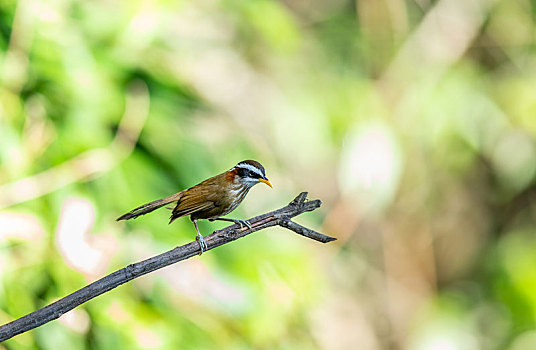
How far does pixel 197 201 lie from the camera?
1073mm

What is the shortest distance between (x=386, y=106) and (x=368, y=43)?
0.55 m

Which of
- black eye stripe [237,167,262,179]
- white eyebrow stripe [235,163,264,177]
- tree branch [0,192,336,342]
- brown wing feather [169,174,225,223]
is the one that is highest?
white eyebrow stripe [235,163,264,177]

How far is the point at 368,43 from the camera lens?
404cm

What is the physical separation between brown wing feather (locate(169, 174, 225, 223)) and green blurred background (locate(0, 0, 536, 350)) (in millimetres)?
943

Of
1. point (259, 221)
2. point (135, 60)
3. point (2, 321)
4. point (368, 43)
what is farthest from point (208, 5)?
point (259, 221)

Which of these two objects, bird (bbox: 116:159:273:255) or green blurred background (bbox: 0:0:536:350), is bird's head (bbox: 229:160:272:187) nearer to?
bird (bbox: 116:159:273:255)

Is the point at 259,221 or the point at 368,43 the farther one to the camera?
the point at 368,43

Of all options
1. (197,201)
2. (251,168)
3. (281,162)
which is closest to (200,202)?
(197,201)

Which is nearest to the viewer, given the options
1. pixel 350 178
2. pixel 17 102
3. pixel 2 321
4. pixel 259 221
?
pixel 259 221

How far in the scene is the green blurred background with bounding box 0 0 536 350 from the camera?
2.05 m

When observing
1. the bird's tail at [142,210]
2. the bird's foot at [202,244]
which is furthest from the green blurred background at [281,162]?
the bird's foot at [202,244]

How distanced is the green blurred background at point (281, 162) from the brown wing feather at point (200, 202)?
943 mm

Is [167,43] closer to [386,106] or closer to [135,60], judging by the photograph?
[135,60]

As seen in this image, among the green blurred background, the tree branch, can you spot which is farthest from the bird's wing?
the green blurred background
